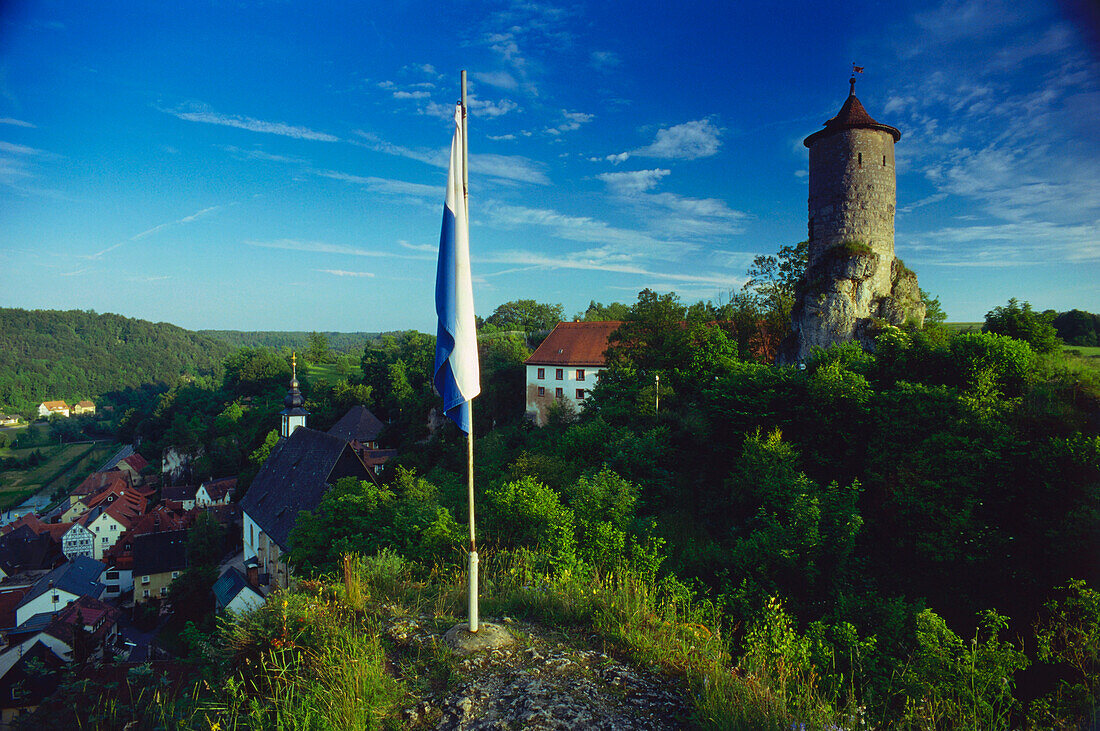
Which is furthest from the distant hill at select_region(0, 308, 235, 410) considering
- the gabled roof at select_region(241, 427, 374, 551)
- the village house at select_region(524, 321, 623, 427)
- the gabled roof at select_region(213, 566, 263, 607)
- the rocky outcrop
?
the rocky outcrop

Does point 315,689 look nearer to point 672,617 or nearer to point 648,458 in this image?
point 672,617

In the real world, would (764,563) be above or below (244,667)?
below

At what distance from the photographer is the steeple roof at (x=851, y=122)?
16484mm

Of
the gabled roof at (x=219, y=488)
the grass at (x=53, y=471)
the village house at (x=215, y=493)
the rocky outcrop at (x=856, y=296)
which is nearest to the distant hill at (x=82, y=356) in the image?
the grass at (x=53, y=471)

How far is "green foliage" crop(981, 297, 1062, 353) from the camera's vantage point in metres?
12.3

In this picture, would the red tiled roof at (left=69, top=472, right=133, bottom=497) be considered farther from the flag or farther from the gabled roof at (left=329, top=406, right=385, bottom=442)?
the flag

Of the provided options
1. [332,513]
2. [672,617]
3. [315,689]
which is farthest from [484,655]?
[332,513]

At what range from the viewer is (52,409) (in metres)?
128

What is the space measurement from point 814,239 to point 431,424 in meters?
33.0

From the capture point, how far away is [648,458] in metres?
16.2

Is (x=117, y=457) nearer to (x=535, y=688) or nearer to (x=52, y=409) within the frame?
(x=52, y=409)

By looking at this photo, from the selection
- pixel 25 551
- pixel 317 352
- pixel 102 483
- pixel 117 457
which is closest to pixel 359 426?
pixel 25 551

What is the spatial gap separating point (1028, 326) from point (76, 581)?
57526 mm

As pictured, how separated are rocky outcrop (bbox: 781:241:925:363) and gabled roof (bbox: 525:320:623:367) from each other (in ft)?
61.0
